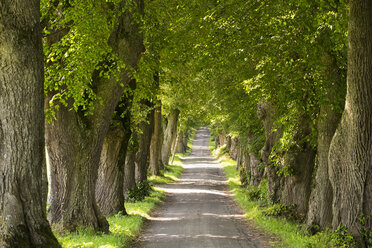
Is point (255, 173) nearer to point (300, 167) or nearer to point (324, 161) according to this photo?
point (300, 167)

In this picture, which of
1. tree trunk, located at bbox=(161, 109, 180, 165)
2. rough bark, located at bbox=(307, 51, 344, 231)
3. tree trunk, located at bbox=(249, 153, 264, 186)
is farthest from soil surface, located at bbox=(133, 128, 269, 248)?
tree trunk, located at bbox=(161, 109, 180, 165)

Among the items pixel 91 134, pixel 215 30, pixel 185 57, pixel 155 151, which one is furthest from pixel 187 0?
pixel 155 151

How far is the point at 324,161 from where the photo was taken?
13477mm

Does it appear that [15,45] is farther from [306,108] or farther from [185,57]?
[306,108]

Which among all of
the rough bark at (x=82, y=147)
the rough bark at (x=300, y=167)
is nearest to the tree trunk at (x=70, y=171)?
the rough bark at (x=82, y=147)

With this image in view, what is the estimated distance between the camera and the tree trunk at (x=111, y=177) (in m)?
16.6

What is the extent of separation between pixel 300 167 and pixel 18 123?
11.3 meters

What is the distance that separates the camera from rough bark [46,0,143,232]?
12.1m

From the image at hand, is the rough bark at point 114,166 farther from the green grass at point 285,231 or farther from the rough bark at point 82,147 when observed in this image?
the green grass at point 285,231

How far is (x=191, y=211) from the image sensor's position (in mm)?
19953

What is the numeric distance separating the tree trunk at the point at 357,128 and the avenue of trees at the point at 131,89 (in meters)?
0.02

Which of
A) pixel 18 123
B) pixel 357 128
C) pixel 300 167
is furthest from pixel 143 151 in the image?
pixel 18 123

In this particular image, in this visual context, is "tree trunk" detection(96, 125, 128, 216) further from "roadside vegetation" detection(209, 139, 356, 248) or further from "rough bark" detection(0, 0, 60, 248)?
"rough bark" detection(0, 0, 60, 248)

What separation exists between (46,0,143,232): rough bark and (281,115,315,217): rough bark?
6.55 metres
